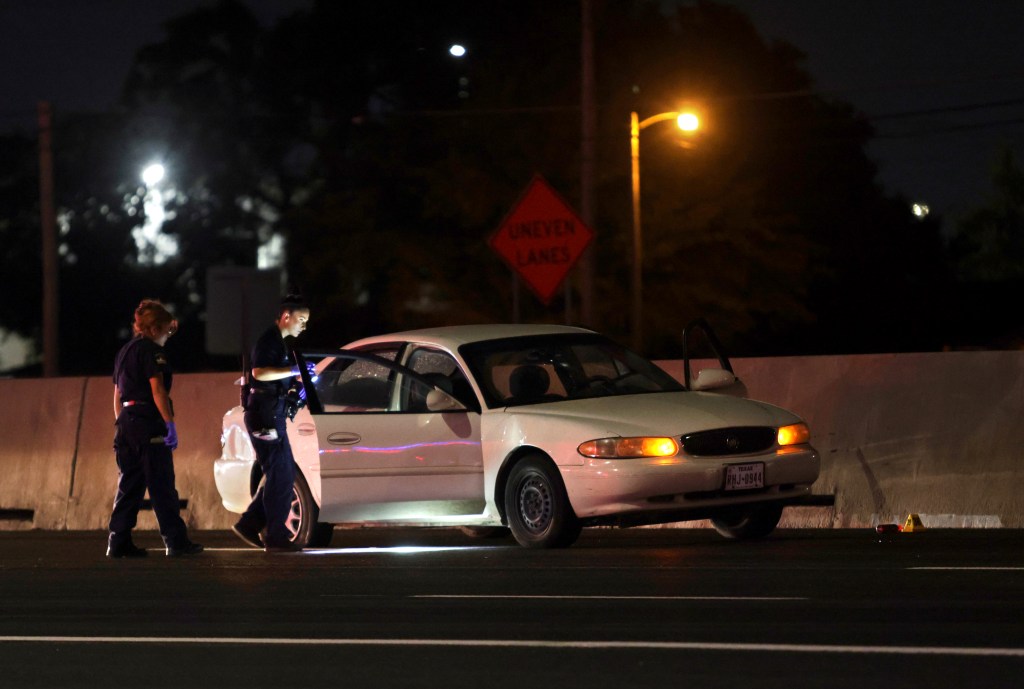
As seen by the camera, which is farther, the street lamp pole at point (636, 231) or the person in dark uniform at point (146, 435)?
the street lamp pole at point (636, 231)

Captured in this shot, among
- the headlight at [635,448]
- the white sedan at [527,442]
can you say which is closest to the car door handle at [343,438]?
the white sedan at [527,442]

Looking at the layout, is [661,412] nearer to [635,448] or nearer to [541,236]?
[635,448]

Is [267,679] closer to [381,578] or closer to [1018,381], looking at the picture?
[381,578]

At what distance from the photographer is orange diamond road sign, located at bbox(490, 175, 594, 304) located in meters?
18.4

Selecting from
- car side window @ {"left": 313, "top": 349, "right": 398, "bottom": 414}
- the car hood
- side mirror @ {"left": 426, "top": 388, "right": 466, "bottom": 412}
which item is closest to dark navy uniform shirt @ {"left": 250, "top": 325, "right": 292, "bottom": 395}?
car side window @ {"left": 313, "top": 349, "right": 398, "bottom": 414}

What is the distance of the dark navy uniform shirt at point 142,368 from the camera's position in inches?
511

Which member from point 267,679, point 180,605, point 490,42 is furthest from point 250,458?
point 490,42

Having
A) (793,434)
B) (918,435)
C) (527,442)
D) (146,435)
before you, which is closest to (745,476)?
(793,434)

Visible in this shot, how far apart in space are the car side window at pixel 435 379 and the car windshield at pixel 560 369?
0.39 feet

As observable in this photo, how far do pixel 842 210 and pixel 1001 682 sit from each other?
60.8 metres

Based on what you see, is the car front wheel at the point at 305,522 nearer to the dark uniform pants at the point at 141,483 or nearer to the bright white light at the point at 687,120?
the dark uniform pants at the point at 141,483

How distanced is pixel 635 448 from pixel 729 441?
0.61 m

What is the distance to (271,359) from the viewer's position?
42.8 feet

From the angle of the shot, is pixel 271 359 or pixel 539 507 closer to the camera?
pixel 539 507
